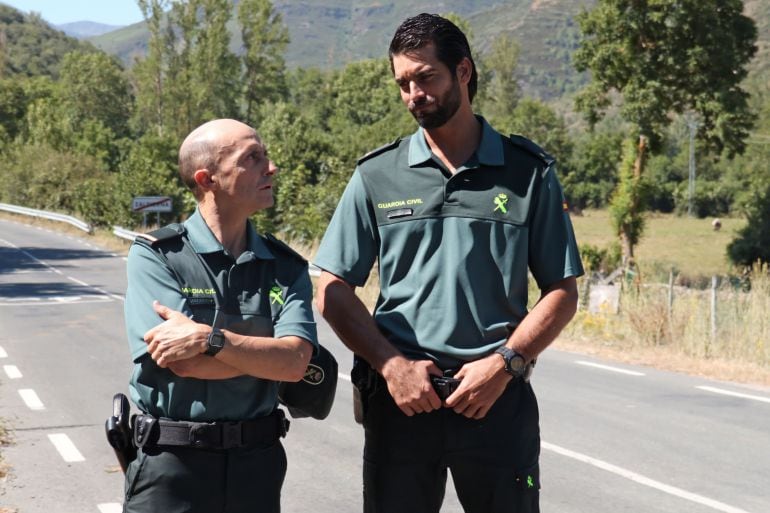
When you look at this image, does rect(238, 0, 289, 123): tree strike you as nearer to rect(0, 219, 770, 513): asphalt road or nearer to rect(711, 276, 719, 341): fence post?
rect(0, 219, 770, 513): asphalt road

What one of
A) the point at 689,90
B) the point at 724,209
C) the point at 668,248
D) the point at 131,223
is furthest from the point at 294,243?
the point at 724,209

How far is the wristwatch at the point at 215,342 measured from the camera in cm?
311

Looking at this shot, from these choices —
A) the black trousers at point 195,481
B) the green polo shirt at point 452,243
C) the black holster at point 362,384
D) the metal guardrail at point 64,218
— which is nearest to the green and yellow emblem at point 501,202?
the green polo shirt at point 452,243

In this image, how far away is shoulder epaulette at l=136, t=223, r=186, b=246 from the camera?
330 centimetres

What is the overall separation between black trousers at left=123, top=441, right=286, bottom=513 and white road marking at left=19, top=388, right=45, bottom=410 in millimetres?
6819

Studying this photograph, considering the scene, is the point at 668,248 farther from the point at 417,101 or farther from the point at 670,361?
the point at 417,101

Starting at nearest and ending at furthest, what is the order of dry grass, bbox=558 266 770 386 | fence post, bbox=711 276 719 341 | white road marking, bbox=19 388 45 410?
white road marking, bbox=19 388 45 410
dry grass, bbox=558 266 770 386
fence post, bbox=711 276 719 341

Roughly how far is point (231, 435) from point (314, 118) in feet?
300

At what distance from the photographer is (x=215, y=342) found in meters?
3.11

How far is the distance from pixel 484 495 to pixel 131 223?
118ft

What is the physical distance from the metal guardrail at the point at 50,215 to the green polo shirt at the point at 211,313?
129 feet

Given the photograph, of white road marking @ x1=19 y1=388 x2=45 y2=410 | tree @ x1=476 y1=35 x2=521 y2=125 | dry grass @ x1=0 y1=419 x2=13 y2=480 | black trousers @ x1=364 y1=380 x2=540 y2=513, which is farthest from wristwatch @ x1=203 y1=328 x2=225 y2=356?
tree @ x1=476 y1=35 x2=521 y2=125

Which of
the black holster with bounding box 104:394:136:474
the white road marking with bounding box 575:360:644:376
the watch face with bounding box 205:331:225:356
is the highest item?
the watch face with bounding box 205:331:225:356

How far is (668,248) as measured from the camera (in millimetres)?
53125
